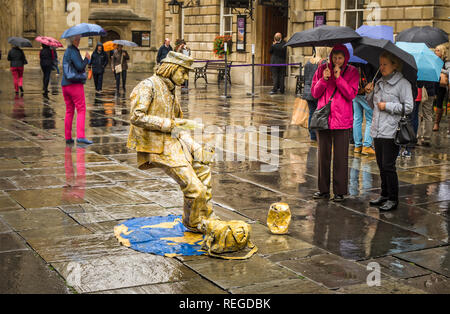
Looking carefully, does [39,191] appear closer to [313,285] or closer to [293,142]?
[313,285]

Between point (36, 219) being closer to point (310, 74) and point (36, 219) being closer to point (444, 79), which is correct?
point (310, 74)

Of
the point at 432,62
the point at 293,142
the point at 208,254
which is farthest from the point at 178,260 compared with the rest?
the point at 293,142

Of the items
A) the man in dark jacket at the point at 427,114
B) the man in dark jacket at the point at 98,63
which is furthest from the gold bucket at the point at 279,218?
the man in dark jacket at the point at 98,63

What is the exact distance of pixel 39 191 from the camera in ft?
25.4

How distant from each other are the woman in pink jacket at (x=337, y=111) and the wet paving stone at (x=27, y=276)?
3.58 meters

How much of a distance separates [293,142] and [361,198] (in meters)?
4.15

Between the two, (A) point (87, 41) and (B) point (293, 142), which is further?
(A) point (87, 41)

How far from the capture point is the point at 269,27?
26359mm

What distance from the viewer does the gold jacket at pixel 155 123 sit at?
18.9ft

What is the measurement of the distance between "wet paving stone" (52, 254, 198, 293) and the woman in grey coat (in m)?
2.95

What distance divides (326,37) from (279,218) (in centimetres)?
228

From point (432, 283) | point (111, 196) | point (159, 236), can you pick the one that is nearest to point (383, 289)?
point (432, 283)
